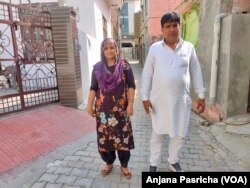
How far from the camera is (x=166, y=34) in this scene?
241cm

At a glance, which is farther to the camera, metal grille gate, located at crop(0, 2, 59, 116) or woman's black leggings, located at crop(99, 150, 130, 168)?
metal grille gate, located at crop(0, 2, 59, 116)

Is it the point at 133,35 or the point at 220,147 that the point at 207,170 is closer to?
the point at 220,147

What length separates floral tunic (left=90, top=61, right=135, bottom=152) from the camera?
8.13 ft

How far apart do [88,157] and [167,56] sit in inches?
71.3

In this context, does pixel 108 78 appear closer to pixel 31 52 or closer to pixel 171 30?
pixel 171 30

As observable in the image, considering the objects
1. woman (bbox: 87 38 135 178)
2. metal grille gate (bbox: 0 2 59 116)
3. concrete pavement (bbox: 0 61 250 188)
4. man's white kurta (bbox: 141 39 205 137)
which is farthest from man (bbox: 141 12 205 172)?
A: metal grille gate (bbox: 0 2 59 116)

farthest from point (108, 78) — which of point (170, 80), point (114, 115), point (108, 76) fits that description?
point (170, 80)

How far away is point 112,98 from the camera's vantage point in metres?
2.47

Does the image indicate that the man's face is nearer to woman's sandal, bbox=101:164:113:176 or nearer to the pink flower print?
the pink flower print

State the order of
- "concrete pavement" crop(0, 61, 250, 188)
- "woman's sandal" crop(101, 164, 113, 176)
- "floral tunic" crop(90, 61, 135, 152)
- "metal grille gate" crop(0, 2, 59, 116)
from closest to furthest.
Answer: "floral tunic" crop(90, 61, 135, 152), "concrete pavement" crop(0, 61, 250, 188), "woman's sandal" crop(101, 164, 113, 176), "metal grille gate" crop(0, 2, 59, 116)

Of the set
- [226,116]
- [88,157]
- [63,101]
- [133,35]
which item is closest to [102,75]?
[88,157]

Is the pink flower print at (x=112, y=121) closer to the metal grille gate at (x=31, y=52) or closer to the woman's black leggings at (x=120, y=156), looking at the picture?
the woman's black leggings at (x=120, y=156)

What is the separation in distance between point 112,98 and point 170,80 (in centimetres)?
64

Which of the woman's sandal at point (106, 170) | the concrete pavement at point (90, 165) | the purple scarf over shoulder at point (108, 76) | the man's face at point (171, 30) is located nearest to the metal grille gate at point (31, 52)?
the concrete pavement at point (90, 165)
